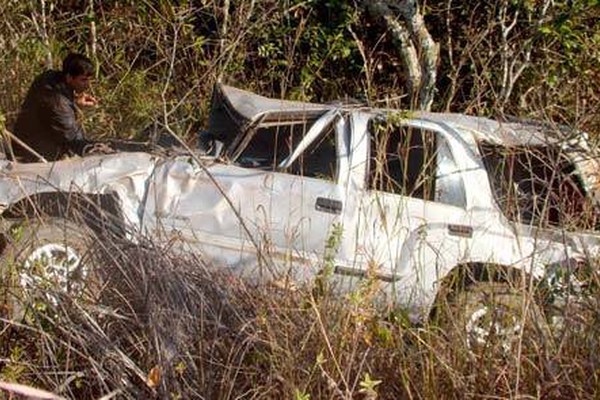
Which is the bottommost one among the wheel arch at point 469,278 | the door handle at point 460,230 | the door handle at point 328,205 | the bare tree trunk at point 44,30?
the wheel arch at point 469,278

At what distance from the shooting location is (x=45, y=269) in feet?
17.2

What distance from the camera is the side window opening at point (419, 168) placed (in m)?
6.85

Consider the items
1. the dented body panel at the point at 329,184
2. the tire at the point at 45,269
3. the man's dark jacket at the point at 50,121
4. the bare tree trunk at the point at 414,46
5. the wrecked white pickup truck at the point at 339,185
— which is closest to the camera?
the tire at the point at 45,269

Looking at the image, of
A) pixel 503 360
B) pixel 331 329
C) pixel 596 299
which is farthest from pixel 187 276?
pixel 596 299

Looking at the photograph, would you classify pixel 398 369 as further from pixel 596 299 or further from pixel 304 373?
pixel 596 299

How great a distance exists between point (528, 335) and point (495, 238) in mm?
2129

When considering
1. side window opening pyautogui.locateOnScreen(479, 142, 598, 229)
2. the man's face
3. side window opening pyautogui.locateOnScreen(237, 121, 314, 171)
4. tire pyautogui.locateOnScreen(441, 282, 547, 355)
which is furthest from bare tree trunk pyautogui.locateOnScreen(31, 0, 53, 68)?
tire pyautogui.locateOnScreen(441, 282, 547, 355)

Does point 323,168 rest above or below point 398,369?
above

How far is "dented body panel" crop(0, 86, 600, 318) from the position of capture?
21.5ft

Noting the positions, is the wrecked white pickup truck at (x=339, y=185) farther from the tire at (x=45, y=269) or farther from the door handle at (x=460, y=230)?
the tire at (x=45, y=269)

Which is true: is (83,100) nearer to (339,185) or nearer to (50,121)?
(50,121)

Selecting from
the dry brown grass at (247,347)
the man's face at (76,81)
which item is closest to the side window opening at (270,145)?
the man's face at (76,81)

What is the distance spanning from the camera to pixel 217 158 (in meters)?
7.19

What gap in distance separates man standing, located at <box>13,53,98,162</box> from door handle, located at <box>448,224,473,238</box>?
2.67 metres
